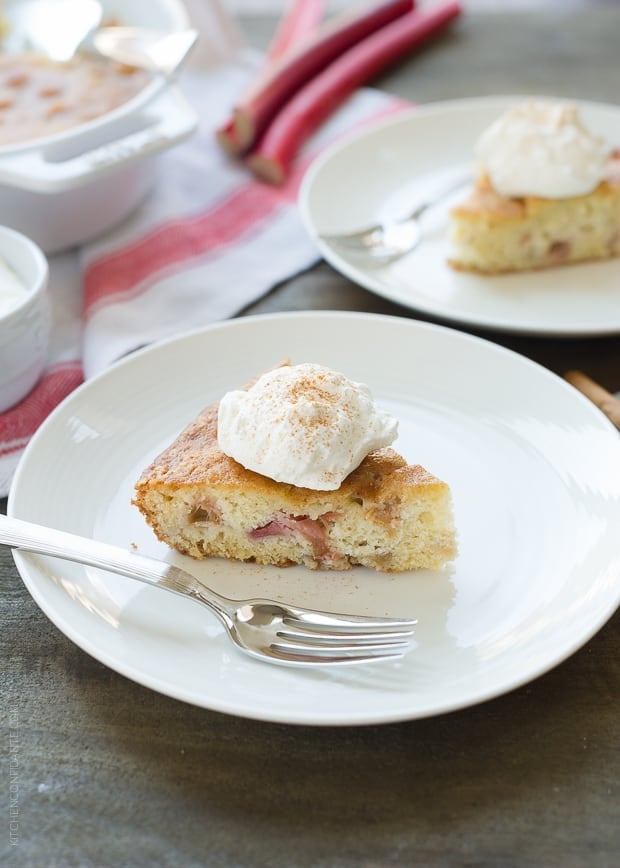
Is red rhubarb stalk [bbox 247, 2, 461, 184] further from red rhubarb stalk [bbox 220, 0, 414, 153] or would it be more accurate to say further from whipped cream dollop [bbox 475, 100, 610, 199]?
whipped cream dollop [bbox 475, 100, 610, 199]

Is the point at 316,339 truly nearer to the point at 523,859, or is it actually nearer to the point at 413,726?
the point at 413,726

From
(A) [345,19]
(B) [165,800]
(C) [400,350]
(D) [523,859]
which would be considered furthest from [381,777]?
(A) [345,19]

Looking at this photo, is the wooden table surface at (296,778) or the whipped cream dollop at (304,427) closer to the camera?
the wooden table surface at (296,778)

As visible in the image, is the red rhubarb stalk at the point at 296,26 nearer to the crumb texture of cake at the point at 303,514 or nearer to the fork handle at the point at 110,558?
the crumb texture of cake at the point at 303,514

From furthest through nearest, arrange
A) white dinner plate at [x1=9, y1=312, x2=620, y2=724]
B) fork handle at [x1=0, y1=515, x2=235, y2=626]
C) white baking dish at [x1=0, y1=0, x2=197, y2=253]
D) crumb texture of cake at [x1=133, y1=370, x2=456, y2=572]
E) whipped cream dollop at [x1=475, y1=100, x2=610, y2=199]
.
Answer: whipped cream dollop at [x1=475, y1=100, x2=610, y2=199] < white baking dish at [x1=0, y1=0, x2=197, y2=253] < crumb texture of cake at [x1=133, y1=370, x2=456, y2=572] < fork handle at [x1=0, y1=515, x2=235, y2=626] < white dinner plate at [x1=9, y1=312, x2=620, y2=724]

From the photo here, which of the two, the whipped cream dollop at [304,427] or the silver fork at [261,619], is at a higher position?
the whipped cream dollop at [304,427]

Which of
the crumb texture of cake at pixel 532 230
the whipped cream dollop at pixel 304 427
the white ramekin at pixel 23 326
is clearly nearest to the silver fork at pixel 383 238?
the crumb texture of cake at pixel 532 230

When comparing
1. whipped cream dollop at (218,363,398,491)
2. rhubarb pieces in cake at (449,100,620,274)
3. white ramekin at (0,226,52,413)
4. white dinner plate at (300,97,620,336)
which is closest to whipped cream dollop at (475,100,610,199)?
rhubarb pieces in cake at (449,100,620,274)
